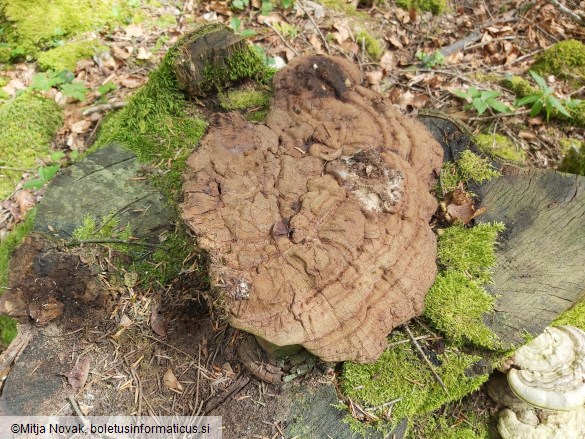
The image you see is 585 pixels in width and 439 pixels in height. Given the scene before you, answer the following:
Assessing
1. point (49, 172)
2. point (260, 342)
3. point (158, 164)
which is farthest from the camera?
point (49, 172)

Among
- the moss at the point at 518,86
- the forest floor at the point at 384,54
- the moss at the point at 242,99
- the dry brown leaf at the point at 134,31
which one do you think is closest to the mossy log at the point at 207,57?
the moss at the point at 242,99

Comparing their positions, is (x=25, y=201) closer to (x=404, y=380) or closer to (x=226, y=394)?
(x=226, y=394)

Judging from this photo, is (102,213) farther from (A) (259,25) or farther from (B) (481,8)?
(B) (481,8)

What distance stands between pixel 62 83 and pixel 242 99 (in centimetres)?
281

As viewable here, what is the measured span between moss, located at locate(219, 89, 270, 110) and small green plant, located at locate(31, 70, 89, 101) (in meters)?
2.25

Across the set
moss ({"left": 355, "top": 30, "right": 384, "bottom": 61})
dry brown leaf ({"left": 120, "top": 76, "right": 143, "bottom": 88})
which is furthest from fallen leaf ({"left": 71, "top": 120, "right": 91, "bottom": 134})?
moss ({"left": 355, "top": 30, "right": 384, "bottom": 61})

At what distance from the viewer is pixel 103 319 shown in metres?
2.76

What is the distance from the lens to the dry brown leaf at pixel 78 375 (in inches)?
100

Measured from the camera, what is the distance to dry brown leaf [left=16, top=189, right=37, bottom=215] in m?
4.35

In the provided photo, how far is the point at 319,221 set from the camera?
7.77 ft

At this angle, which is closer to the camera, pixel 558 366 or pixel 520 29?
pixel 558 366

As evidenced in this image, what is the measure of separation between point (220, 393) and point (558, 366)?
234 centimetres

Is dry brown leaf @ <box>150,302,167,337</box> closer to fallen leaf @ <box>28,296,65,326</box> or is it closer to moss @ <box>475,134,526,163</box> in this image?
fallen leaf @ <box>28,296,65,326</box>

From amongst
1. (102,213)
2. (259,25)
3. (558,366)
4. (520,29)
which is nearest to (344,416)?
(558,366)
